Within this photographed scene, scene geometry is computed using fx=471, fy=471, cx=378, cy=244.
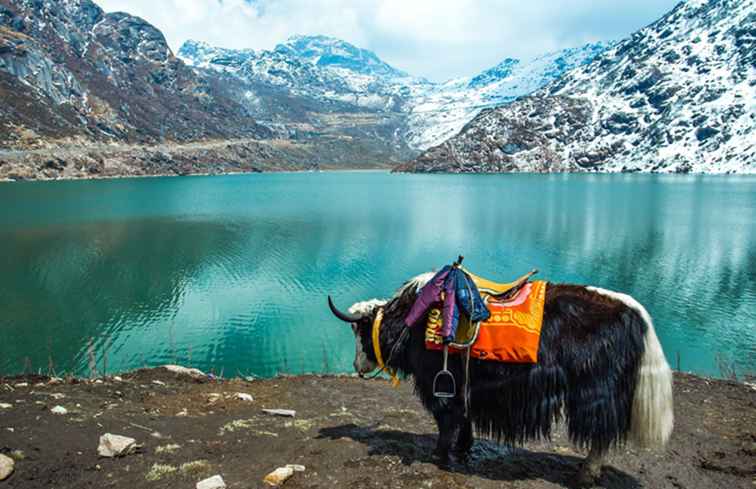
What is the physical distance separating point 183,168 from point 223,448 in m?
156

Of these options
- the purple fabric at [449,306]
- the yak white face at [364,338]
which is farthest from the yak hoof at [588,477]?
the yak white face at [364,338]

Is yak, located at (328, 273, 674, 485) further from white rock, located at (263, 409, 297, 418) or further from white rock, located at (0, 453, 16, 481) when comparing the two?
white rock, located at (0, 453, 16, 481)

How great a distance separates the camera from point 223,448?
16.6 feet

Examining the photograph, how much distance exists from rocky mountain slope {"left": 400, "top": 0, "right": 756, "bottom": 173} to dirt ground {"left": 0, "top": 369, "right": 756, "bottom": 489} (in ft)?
540

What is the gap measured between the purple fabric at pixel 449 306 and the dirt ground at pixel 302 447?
1.39 m

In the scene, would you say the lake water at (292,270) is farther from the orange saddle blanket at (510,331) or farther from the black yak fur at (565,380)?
the orange saddle blanket at (510,331)

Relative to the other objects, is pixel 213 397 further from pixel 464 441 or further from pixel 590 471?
pixel 590 471

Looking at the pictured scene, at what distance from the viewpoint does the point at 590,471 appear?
472 cm

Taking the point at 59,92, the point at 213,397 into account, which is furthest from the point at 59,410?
the point at 59,92

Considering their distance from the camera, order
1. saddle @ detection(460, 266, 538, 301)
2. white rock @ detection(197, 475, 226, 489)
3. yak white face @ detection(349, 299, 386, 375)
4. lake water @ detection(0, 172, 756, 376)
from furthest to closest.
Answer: lake water @ detection(0, 172, 756, 376), yak white face @ detection(349, 299, 386, 375), saddle @ detection(460, 266, 538, 301), white rock @ detection(197, 475, 226, 489)

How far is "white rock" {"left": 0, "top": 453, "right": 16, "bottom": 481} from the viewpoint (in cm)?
395

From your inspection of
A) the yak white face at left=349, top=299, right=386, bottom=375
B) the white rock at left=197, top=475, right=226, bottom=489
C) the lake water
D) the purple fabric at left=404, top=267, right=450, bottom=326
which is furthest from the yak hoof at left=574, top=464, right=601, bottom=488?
the lake water

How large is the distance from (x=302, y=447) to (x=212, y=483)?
1160 millimetres

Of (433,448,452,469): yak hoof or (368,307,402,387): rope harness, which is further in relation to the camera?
(368,307,402,387): rope harness
